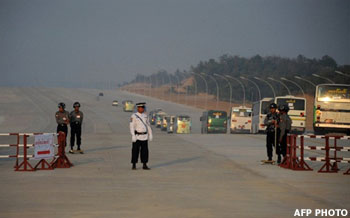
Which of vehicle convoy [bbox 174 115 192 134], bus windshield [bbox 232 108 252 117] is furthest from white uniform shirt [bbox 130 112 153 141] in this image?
vehicle convoy [bbox 174 115 192 134]

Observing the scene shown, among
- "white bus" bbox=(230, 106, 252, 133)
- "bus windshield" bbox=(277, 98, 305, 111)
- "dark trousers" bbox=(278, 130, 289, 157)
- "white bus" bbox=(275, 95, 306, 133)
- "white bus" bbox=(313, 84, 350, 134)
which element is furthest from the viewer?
"white bus" bbox=(230, 106, 252, 133)

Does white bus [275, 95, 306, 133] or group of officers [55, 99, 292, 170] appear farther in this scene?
white bus [275, 95, 306, 133]

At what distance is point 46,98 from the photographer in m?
145

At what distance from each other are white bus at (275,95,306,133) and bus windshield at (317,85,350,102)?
7.10m

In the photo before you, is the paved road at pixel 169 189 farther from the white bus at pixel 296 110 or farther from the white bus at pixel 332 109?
the white bus at pixel 296 110

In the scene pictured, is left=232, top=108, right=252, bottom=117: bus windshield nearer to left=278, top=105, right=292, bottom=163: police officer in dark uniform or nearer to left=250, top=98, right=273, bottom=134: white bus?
left=250, top=98, right=273, bottom=134: white bus

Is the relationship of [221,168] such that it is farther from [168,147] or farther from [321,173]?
[168,147]

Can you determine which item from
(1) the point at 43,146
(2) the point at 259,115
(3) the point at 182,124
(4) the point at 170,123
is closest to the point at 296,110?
(2) the point at 259,115

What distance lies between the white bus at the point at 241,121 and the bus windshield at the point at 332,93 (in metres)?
17.3

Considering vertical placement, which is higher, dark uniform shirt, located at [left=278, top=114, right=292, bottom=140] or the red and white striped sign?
dark uniform shirt, located at [left=278, top=114, right=292, bottom=140]

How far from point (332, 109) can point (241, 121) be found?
17.9 meters

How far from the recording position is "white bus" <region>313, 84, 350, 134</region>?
148 ft

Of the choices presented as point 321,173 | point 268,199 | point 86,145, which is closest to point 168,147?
point 86,145

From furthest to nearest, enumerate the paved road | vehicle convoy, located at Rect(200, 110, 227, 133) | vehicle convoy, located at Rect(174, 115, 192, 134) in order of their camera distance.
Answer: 1. vehicle convoy, located at Rect(174, 115, 192, 134)
2. vehicle convoy, located at Rect(200, 110, 227, 133)
3. the paved road
